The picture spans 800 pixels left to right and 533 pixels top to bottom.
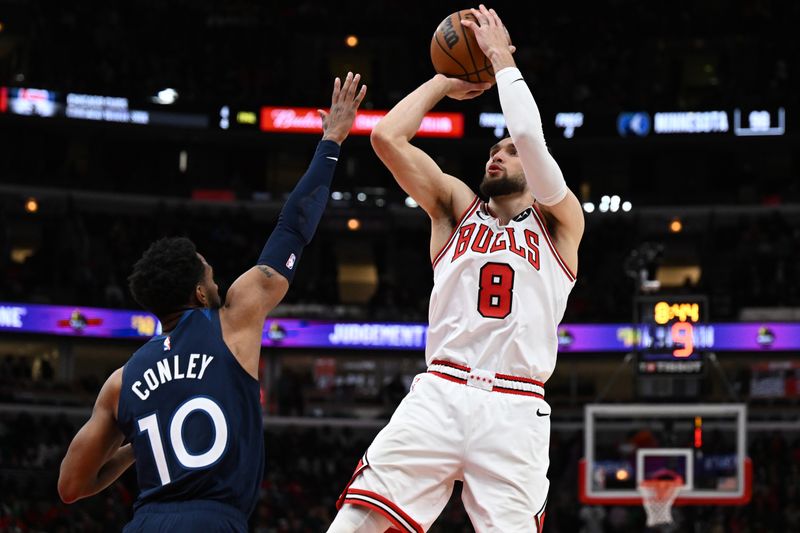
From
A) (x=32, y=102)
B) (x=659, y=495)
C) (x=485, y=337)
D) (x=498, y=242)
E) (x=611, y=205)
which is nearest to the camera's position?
(x=485, y=337)

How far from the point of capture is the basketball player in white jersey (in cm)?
516

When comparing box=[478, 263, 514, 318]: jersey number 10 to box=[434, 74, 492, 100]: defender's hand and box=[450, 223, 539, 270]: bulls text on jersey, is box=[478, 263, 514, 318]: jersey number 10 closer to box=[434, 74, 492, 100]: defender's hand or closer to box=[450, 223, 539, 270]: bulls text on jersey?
box=[450, 223, 539, 270]: bulls text on jersey

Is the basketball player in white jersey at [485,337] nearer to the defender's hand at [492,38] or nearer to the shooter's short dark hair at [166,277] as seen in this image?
the defender's hand at [492,38]

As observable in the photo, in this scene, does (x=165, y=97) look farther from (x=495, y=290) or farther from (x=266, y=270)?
(x=266, y=270)

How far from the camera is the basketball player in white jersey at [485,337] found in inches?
203

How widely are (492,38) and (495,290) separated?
116cm

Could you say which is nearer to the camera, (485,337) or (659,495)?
(485,337)

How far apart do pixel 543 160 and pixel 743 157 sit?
29841 millimetres

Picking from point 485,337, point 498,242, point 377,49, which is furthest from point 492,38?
point 377,49

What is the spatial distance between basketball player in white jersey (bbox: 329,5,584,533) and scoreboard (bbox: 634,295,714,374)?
13255 mm

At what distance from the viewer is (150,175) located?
33.9 metres

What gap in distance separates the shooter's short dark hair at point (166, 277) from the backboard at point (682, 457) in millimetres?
13096

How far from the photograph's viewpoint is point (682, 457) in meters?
17.5

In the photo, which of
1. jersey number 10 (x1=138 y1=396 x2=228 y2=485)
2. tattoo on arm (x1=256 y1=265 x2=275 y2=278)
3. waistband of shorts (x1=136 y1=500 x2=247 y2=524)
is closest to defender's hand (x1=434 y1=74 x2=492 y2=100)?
tattoo on arm (x1=256 y1=265 x2=275 y2=278)
